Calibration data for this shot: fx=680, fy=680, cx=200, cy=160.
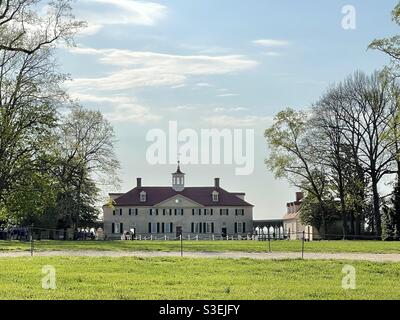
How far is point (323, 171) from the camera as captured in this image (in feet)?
233

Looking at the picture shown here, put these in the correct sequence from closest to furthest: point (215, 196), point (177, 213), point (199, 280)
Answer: point (199, 280) < point (177, 213) < point (215, 196)

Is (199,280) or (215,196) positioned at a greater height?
(215,196)

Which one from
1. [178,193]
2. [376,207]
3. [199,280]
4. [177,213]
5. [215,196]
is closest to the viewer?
[199,280]

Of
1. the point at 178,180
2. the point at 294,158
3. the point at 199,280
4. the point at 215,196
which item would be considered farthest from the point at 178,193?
the point at 199,280

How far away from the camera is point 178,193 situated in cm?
12069

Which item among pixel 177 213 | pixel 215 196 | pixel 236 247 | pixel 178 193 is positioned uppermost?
pixel 178 193

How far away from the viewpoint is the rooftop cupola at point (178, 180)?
122562 mm

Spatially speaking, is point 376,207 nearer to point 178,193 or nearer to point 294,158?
point 294,158

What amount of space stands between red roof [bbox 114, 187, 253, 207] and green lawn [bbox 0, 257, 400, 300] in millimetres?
94756

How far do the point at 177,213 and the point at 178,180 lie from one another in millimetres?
7907

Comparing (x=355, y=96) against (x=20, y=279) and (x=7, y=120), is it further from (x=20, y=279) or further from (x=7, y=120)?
(x=20, y=279)

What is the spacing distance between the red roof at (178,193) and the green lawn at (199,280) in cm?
9476

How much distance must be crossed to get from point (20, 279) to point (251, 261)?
9.88 meters
